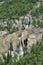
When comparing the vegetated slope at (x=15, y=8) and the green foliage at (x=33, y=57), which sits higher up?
the green foliage at (x=33, y=57)

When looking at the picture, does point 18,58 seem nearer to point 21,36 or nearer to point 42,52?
point 42,52

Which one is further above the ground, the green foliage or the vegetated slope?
the green foliage

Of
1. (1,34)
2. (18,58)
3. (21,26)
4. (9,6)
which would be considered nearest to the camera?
(18,58)

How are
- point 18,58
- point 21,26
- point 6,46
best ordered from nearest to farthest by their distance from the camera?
point 18,58 < point 6,46 < point 21,26

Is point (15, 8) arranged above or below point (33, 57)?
below

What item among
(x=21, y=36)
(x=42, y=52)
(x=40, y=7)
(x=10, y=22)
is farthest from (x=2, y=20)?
(x=42, y=52)

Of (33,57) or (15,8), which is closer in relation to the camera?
(33,57)

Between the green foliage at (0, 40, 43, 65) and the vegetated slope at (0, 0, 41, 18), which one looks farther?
the vegetated slope at (0, 0, 41, 18)

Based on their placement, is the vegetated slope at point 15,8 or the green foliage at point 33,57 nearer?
the green foliage at point 33,57
